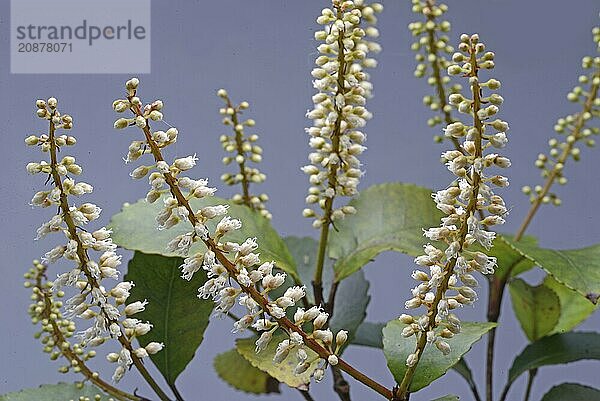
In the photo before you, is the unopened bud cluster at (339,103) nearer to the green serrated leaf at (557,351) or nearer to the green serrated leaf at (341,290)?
the green serrated leaf at (341,290)

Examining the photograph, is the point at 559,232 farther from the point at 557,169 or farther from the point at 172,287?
the point at 172,287

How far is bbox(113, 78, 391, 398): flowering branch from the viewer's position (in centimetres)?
53

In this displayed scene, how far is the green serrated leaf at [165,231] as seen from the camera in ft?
2.28

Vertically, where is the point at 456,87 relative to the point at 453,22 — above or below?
below

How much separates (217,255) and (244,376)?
1.67 feet

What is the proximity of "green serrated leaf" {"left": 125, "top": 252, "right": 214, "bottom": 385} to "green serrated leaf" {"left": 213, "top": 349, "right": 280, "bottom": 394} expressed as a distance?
0.29 m

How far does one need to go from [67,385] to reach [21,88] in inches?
24.0

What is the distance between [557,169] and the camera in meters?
0.86

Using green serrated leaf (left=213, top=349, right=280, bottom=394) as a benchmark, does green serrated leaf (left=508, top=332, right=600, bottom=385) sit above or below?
above

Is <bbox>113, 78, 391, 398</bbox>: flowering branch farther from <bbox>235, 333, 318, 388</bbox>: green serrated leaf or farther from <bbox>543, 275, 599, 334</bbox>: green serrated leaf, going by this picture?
<bbox>543, 275, 599, 334</bbox>: green serrated leaf

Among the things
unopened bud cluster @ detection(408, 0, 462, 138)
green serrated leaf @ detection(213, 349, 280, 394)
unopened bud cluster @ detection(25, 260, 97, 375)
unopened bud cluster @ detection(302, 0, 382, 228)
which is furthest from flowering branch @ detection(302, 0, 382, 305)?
green serrated leaf @ detection(213, 349, 280, 394)

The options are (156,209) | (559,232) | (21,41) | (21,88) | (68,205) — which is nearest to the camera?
(68,205)

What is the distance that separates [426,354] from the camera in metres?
0.65

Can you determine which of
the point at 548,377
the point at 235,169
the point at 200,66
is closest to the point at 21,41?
the point at 200,66
